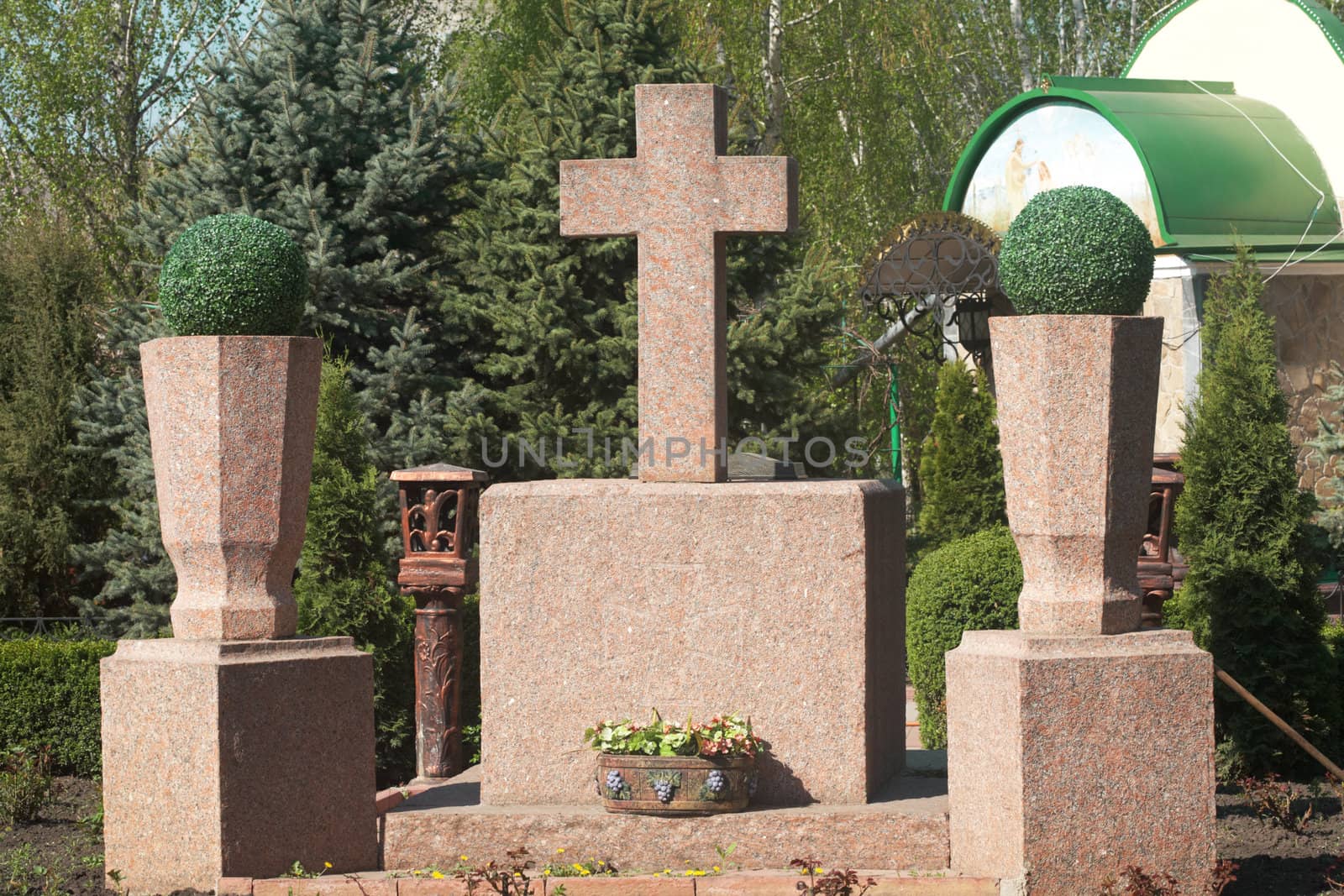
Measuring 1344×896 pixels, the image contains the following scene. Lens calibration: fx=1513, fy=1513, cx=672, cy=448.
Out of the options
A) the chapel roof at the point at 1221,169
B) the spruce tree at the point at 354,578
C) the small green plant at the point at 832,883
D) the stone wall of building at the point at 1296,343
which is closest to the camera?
the small green plant at the point at 832,883

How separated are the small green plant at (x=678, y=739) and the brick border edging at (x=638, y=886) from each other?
0.46m

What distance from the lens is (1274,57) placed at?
1332 cm

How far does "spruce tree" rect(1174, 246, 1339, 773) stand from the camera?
785 centimetres

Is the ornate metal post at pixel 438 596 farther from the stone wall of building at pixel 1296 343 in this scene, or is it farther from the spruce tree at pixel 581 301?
the stone wall of building at pixel 1296 343

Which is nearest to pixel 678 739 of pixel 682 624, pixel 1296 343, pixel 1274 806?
pixel 682 624

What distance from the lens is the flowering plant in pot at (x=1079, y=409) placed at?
5129mm

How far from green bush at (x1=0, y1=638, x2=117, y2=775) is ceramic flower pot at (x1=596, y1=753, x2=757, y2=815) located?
15.9ft

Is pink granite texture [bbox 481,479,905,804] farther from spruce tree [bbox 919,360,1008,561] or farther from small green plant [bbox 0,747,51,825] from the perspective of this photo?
spruce tree [bbox 919,360,1008,561]

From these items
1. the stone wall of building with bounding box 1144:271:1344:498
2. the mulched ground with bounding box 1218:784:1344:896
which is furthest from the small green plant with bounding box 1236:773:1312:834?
the stone wall of building with bounding box 1144:271:1344:498

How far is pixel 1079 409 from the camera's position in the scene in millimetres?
5129

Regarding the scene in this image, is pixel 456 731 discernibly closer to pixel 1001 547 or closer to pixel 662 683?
pixel 662 683

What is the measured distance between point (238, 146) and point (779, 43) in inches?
346

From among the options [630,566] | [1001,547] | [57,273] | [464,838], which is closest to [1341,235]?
[1001,547]

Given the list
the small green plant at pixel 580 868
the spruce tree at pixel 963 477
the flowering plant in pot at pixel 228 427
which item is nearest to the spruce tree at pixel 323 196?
the spruce tree at pixel 963 477
